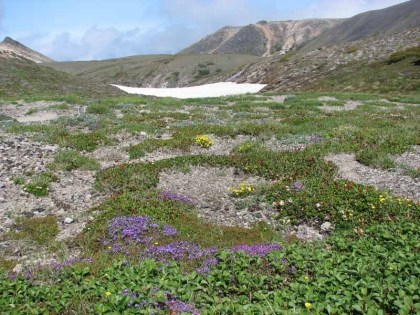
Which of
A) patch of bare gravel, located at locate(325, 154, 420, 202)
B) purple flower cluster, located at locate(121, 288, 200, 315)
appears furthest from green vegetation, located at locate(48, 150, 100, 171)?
purple flower cluster, located at locate(121, 288, 200, 315)

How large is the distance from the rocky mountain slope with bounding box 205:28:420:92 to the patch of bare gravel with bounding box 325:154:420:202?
1588 inches

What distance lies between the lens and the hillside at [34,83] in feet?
169

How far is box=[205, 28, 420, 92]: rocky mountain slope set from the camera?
57688 millimetres

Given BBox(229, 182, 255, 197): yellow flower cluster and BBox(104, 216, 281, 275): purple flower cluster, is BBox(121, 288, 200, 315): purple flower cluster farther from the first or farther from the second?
BBox(229, 182, 255, 197): yellow flower cluster

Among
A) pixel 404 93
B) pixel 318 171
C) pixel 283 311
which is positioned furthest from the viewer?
pixel 404 93

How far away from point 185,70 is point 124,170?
180146mm

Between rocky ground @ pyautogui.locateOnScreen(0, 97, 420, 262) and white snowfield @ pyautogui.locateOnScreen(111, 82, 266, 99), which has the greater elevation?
rocky ground @ pyautogui.locateOnScreen(0, 97, 420, 262)

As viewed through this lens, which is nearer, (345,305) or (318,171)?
(345,305)

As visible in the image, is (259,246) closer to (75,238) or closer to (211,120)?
(75,238)

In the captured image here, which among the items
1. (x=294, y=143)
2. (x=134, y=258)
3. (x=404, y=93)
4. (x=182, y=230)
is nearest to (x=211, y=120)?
(x=294, y=143)

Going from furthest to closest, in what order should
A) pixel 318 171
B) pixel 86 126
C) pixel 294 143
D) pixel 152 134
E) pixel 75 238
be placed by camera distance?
pixel 86 126, pixel 152 134, pixel 294 143, pixel 318 171, pixel 75 238

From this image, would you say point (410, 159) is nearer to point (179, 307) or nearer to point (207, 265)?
point (207, 265)

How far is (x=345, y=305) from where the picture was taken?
290 inches

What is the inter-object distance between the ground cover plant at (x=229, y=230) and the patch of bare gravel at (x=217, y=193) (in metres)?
0.17
